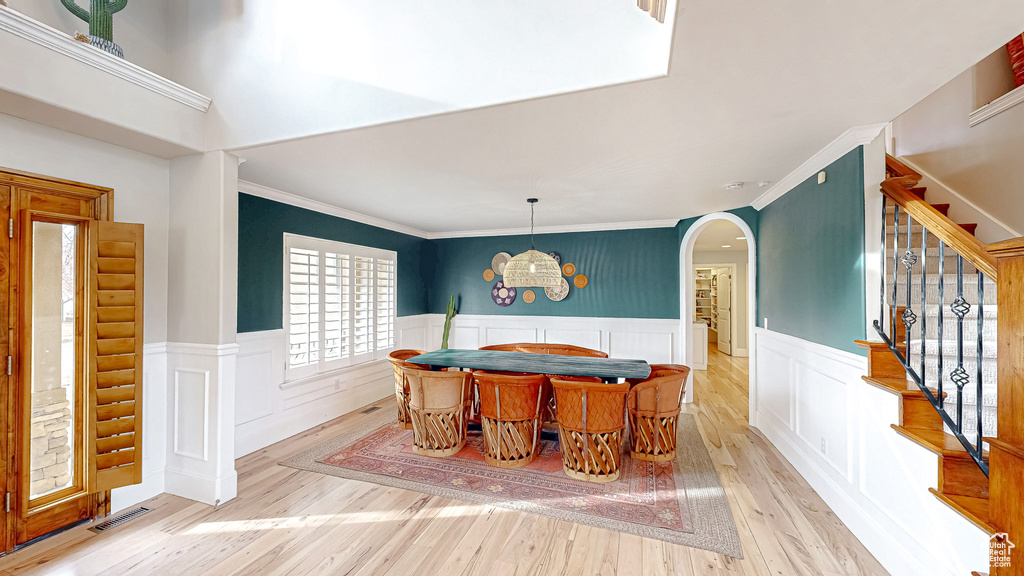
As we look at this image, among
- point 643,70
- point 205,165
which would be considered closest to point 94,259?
point 205,165

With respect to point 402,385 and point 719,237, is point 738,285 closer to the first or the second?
point 719,237

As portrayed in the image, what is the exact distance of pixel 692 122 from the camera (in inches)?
87.3

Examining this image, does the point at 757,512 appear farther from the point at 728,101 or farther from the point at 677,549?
the point at 728,101

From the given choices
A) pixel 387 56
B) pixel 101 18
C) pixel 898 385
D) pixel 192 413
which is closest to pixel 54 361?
pixel 192 413

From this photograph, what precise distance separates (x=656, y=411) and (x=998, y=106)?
316cm

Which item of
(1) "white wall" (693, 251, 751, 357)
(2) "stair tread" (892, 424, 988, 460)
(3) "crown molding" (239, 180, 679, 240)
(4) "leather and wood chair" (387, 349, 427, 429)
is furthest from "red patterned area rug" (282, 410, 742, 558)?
(1) "white wall" (693, 251, 751, 357)

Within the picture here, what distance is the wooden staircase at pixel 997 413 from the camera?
1409 mm

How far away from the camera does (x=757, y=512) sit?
261 cm

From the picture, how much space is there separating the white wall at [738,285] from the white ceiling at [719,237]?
0.34 meters

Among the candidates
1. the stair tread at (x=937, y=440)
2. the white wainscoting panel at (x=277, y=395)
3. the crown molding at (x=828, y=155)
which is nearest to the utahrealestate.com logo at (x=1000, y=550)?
the stair tread at (x=937, y=440)

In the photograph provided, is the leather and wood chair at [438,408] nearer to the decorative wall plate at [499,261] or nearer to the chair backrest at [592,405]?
the chair backrest at [592,405]

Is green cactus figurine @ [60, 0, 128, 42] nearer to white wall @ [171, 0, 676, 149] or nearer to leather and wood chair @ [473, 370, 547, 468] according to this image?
white wall @ [171, 0, 676, 149]

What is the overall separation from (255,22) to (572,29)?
6.87ft

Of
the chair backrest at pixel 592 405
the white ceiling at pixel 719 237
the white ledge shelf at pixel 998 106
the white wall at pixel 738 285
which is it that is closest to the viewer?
the white ledge shelf at pixel 998 106
